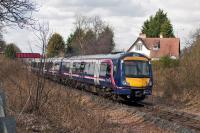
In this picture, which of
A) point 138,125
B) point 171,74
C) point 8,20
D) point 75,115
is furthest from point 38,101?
point 171,74

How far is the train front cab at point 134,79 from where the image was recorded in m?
21.8

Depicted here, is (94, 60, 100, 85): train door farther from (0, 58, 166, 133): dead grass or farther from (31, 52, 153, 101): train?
(0, 58, 166, 133): dead grass

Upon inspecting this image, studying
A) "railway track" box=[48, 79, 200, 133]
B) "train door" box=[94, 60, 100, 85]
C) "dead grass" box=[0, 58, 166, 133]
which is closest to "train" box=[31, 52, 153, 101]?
"train door" box=[94, 60, 100, 85]

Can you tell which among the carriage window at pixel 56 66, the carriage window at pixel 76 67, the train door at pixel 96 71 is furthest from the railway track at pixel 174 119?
the carriage window at pixel 56 66

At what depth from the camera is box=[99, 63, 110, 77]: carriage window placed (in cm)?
2319

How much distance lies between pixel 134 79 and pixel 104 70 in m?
2.57

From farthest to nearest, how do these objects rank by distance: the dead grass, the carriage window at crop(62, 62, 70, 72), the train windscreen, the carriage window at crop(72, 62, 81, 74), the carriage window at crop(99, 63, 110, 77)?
the carriage window at crop(62, 62, 70, 72)
the carriage window at crop(72, 62, 81, 74)
the carriage window at crop(99, 63, 110, 77)
the train windscreen
the dead grass

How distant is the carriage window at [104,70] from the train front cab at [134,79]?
140 centimetres

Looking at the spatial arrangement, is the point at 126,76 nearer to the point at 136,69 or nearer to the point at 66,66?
the point at 136,69

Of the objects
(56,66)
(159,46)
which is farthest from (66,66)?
(159,46)

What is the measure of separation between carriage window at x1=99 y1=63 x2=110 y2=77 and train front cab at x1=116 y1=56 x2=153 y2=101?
1402 mm

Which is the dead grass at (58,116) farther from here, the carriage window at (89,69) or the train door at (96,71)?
the carriage window at (89,69)

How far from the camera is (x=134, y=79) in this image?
72.1 feet

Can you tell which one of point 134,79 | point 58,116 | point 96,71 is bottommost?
point 58,116
